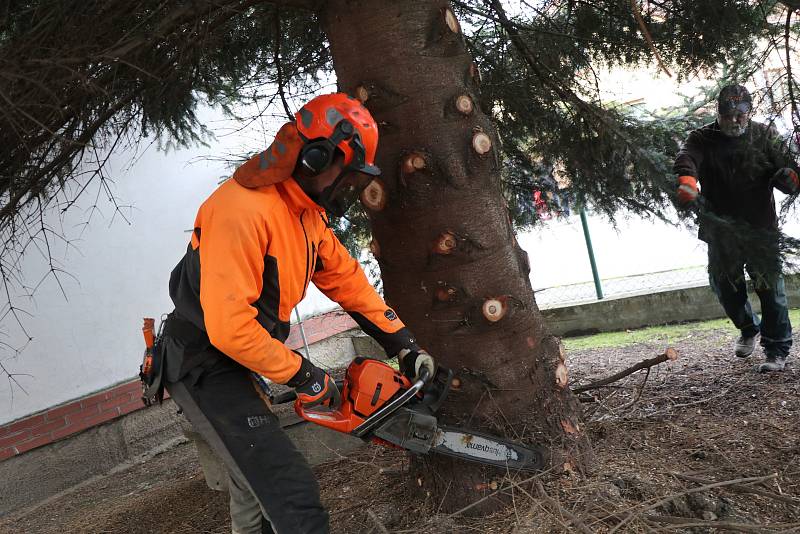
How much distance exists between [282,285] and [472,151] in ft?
3.30

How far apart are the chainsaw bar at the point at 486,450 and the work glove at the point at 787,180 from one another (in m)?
2.09

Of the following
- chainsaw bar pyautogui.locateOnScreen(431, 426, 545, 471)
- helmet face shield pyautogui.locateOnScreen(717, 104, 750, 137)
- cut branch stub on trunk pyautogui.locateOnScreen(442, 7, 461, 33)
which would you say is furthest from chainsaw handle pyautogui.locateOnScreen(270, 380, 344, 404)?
helmet face shield pyautogui.locateOnScreen(717, 104, 750, 137)

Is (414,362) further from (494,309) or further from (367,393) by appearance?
(494,309)

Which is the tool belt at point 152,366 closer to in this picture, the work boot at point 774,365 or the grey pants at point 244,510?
the grey pants at point 244,510

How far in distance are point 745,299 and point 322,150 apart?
11.8 feet

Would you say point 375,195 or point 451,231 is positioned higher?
point 375,195

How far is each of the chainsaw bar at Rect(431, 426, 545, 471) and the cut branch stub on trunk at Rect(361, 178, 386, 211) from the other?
0.95 m

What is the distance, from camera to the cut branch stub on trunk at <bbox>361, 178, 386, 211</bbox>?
291 cm

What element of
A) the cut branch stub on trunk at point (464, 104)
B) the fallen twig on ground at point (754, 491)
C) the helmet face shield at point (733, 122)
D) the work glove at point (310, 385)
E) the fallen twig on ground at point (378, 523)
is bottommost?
the fallen twig on ground at point (754, 491)

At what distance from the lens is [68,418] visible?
535 centimetres

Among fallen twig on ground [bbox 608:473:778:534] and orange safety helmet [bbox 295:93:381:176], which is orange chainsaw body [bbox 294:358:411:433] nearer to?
orange safety helmet [bbox 295:93:381:176]

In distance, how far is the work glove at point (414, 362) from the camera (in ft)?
8.71

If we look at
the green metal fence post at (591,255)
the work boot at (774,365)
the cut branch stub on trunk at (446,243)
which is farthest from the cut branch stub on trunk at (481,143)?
the green metal fence post at (591,255)

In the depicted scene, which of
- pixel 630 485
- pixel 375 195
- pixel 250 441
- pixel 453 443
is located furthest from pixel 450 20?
pixel 630 485
